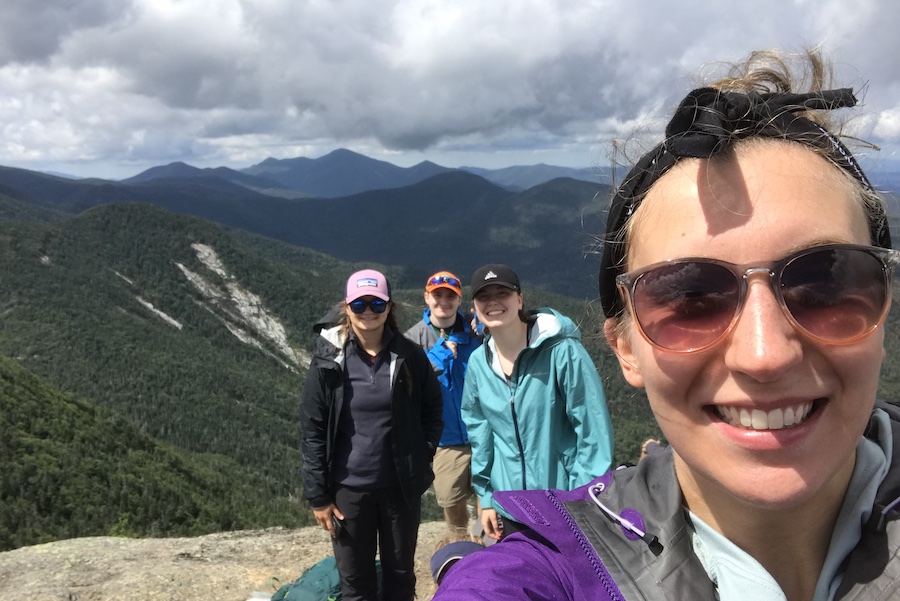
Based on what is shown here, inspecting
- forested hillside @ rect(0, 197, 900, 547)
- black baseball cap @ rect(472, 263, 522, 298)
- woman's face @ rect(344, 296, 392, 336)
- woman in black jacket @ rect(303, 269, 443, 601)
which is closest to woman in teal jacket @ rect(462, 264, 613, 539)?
black baseball cap @ rect(472, 263, 522, 298)

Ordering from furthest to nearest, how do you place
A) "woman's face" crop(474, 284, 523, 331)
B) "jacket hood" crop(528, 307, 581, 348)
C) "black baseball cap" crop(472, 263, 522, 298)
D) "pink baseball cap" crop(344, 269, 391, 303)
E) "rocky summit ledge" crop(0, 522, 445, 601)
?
"rocky summit ledge" crop(0, 522, 445, 601) → "pink baseball cap" crop(344, 269, 391, 303) → "black baseball cap" crop(472, 263, 522, 298) → "woman's face" crop(474, 284, 523, 331) → "jacket hood" crop(528, 307, 581, 348)

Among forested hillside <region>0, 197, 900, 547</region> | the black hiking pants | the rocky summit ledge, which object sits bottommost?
forested hillside <region>0, 197, 900, 547</region>

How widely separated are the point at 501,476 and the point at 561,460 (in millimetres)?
511

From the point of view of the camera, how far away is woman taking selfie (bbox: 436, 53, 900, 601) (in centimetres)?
128

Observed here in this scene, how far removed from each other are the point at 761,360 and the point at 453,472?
5.63 metres

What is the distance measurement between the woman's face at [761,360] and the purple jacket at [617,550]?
0.14 m

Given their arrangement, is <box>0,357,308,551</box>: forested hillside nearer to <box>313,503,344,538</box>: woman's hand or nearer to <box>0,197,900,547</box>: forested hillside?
<box>0,197,900,547</box>: forested hillside

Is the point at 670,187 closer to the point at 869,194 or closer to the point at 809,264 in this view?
the point at 809,264

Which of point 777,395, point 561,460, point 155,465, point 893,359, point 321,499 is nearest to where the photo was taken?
point 777,395

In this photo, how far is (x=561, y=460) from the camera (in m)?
4.18

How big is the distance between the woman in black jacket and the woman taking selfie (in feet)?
11.5

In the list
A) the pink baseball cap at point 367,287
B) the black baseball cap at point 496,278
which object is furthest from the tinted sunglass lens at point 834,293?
the pink baseball cap at point 367,287

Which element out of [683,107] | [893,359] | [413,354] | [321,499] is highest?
[683,107]

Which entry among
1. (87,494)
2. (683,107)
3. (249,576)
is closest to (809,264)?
(683,107)
